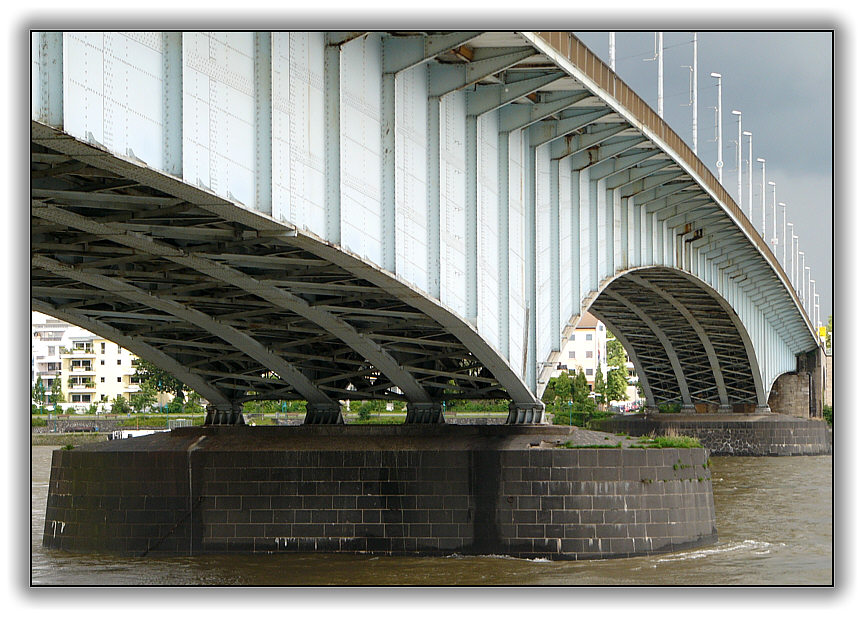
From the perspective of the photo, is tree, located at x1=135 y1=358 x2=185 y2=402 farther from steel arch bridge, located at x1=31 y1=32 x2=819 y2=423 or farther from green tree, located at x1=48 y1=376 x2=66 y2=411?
steel arch bridge, located at x1=31 y1=32 x2=819 y2=423

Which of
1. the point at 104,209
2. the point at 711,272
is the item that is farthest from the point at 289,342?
the point at 711,272

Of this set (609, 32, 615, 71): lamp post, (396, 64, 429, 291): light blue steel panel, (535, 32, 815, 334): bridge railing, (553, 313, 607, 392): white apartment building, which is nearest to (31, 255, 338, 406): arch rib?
(396, 64, 429, 291): light blue steel panel

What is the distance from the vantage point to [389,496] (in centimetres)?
2825

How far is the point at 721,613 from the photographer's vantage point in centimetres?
1805

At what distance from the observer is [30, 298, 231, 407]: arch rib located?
28.1 meters

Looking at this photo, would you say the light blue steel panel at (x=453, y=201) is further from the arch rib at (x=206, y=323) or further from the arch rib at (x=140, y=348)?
the arch rib at (x=140, y=348)

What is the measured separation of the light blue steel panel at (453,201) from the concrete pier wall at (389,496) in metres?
4.43

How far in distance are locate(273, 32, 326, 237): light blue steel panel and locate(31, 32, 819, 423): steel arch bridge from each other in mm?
47

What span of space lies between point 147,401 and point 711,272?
58652mm

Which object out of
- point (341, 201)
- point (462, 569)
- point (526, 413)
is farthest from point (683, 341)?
point (341, 201)

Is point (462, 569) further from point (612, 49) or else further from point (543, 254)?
point (612, 49)

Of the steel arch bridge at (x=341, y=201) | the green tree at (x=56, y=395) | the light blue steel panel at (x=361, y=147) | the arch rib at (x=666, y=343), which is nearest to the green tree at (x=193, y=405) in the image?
the green tree at (x=56, y=395)

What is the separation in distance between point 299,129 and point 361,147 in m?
1.92

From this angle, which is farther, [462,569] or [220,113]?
[462,569]
